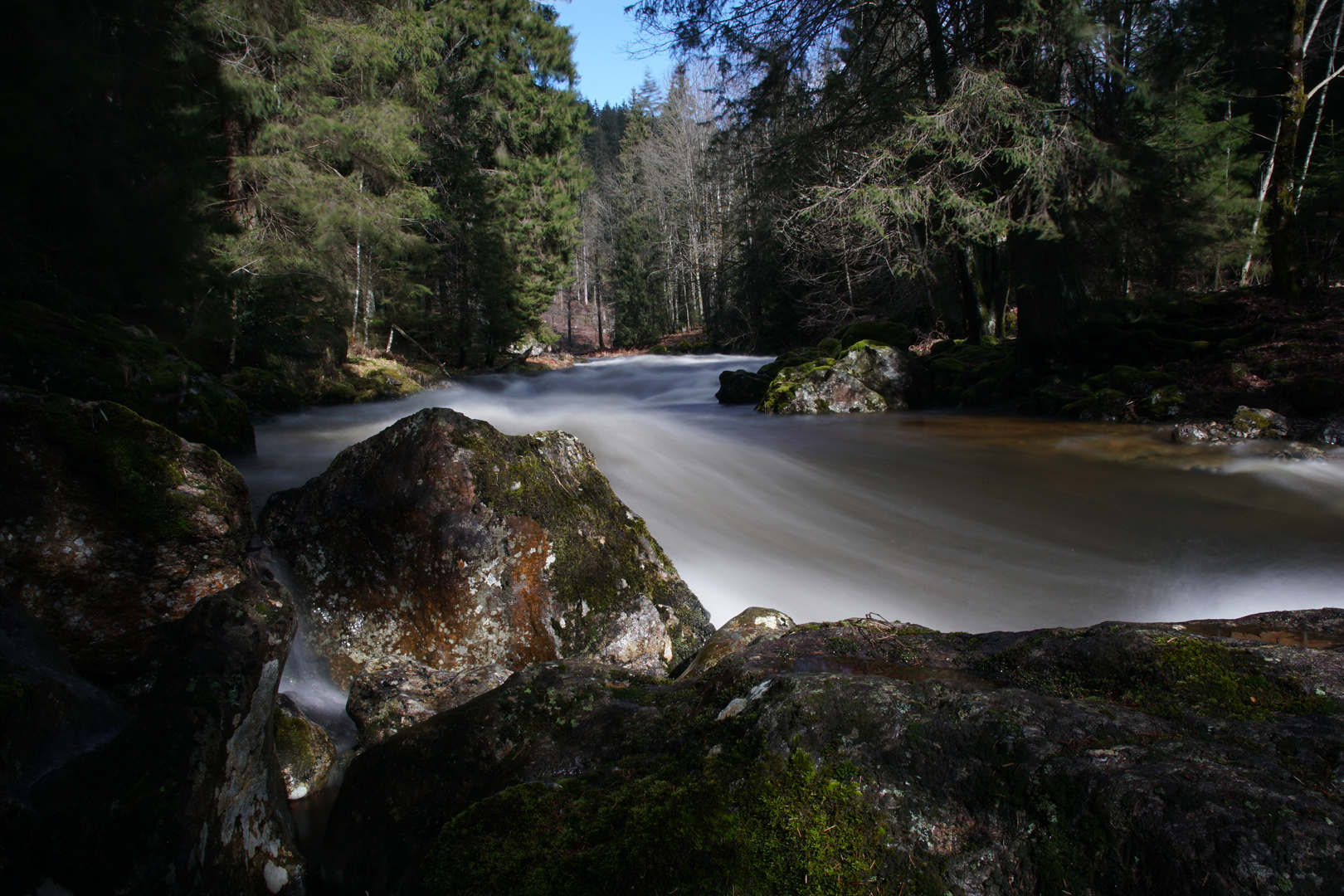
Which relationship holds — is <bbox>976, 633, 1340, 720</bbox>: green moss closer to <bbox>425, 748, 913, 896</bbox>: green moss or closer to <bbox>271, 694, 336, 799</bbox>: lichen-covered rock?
<bbox>425, 748, 913, 896</bbox>: green moss

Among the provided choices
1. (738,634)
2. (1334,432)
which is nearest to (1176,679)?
(738,634)

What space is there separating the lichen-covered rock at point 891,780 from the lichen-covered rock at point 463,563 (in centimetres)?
159

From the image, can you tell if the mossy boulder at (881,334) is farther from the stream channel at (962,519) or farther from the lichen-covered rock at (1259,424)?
the lichen-covered rock at (1259,424)

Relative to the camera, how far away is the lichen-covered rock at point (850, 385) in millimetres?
14008

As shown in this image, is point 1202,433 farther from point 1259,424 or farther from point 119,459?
point 119,459

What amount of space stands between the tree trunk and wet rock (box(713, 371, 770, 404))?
9766 mm

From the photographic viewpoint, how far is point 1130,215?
1128cm

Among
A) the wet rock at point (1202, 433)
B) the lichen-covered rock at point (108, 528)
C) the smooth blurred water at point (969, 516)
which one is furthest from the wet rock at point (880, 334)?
the lichen-covered rock at point (108, 528)

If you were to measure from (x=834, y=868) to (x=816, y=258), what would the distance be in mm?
26396

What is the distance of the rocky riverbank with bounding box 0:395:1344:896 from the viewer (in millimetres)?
1141

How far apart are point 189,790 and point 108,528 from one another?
2.24m

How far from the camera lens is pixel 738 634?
112 inches

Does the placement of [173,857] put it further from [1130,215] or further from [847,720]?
[1130,215]

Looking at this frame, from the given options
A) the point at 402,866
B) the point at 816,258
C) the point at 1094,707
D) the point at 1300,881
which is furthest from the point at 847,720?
the point at 816,258
